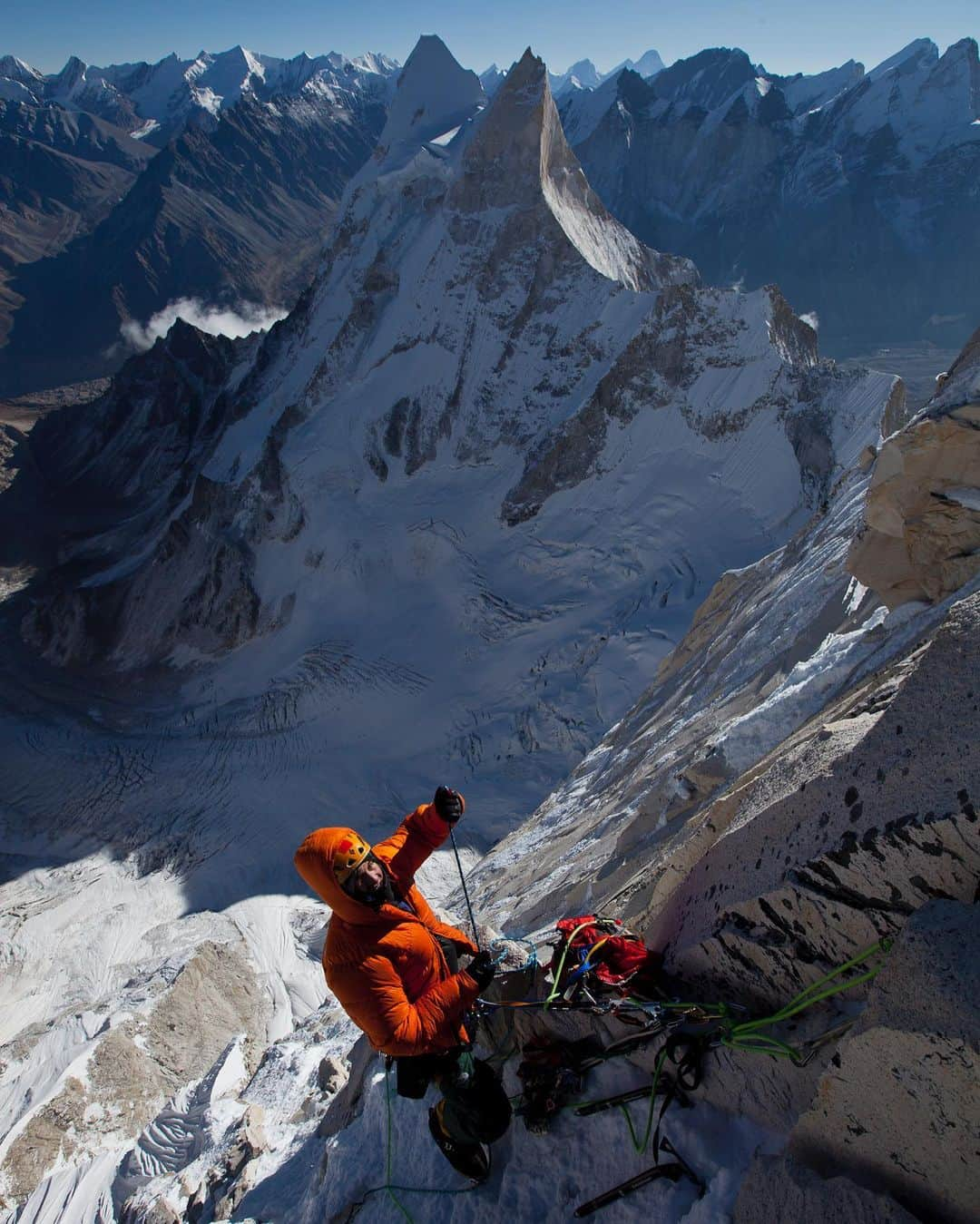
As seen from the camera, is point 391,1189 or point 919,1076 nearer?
point 919,1076

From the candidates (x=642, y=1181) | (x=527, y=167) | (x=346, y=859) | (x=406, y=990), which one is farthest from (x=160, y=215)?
(x=642, y=1181)

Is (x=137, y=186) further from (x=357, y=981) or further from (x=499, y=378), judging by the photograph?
(x=357, y=981)

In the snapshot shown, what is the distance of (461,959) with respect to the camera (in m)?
5.18

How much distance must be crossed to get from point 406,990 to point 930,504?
16.7ft

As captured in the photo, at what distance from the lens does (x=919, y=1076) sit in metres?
2.21

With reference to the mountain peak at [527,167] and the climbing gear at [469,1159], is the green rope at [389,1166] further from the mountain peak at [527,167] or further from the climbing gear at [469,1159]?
the mountain peak at [527,167]

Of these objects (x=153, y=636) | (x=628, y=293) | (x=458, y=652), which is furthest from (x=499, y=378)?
(x=153, y=636)

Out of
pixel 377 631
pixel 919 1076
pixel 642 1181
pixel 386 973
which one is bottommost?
pixel 642 1181

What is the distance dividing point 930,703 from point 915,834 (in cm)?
49

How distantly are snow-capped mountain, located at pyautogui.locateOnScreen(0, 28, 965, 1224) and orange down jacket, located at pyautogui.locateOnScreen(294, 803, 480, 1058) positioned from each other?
1856 mm

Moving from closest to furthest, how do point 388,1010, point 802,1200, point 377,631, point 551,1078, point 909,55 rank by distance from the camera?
point 802,1200 → point 388,1010 → point 551,1078 → point 377,631 → point 909,55

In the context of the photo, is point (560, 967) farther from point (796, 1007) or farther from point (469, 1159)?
point (796, 1007)

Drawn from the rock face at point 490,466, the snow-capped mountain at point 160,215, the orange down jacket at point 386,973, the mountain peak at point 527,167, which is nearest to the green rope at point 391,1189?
the orange down jacket at point 386,973

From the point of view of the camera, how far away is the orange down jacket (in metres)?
3.62
